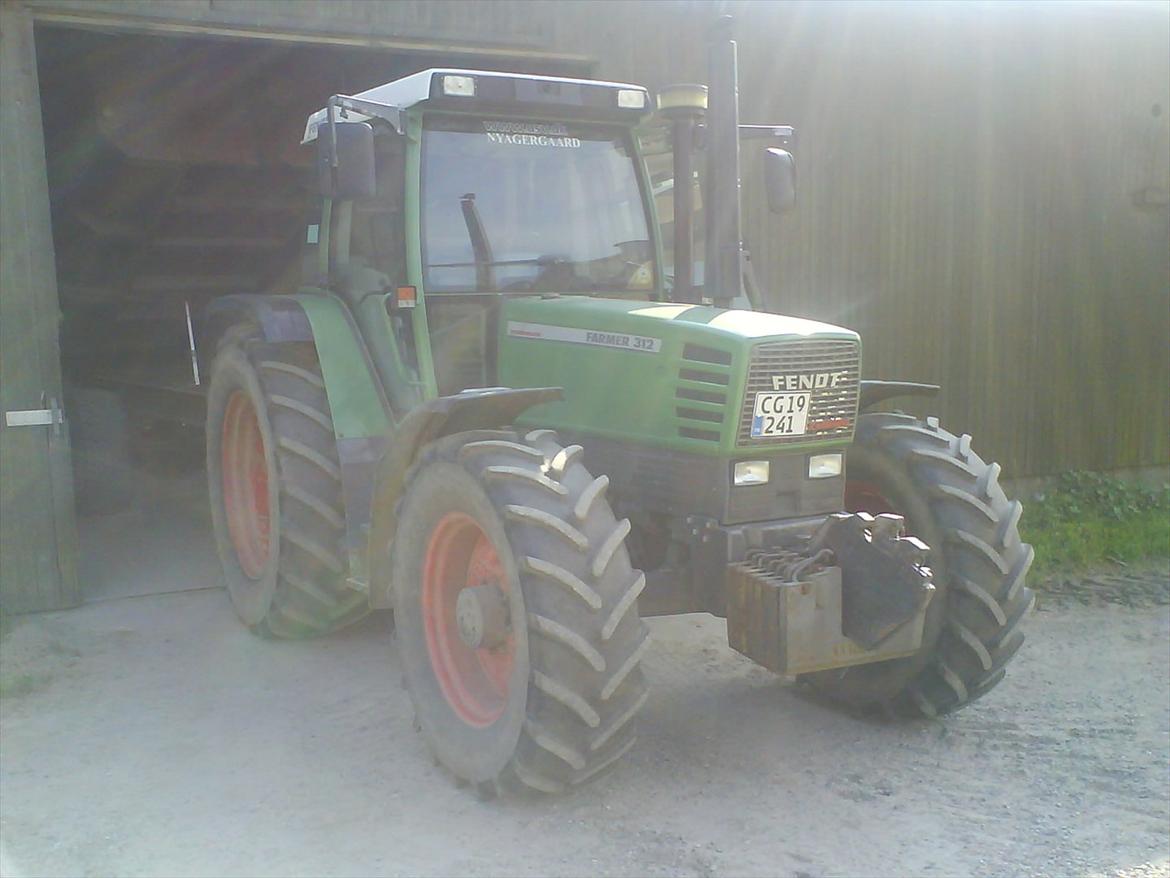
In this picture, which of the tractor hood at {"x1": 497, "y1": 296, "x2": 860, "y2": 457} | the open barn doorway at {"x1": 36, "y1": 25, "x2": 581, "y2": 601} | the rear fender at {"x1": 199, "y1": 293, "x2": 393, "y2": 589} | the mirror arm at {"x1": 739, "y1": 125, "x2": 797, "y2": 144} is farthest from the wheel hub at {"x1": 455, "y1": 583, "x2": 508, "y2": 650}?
the open barn doorway at {"x1": 36, "y1": 25, "x2": 581, "y2": 601}

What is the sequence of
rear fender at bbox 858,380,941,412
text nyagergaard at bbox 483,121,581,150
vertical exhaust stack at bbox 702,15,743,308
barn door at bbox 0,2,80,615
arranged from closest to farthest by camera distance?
vertical exhaust stack at bbox 702,15,743,308
text nyagergaard at bbox 483,121,581,150
rear fender at bbox 858,380,941,412
barn door at bbox 0,2,80,615

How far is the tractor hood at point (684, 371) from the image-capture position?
4332mm

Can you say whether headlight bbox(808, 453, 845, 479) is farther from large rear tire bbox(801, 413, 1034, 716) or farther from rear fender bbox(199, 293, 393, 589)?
rear fender bbox(199, 293, 393, 589)

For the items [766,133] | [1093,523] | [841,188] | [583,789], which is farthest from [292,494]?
[1093,523]

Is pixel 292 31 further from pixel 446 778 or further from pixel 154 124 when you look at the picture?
pixel 446 778

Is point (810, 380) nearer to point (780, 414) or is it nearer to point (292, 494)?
point (780, 414)

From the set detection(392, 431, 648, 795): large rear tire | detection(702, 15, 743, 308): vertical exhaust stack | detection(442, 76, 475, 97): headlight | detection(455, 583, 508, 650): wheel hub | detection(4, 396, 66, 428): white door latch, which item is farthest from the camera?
detection(4, 396, 66, 428): white door latch

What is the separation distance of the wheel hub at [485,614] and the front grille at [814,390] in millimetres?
1044

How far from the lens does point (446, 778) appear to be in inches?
175

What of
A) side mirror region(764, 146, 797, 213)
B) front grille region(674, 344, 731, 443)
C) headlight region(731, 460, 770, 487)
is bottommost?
headlight region(731, 460, 770, 487)

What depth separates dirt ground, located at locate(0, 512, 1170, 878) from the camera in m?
3.90

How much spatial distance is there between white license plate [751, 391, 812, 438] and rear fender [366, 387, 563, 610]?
732 millimetres

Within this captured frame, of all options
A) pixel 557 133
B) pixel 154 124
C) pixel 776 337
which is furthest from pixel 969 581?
pixel 154 124

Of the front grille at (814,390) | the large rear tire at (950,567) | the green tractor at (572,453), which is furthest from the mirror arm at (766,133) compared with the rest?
the large rear tire at (950,567)
